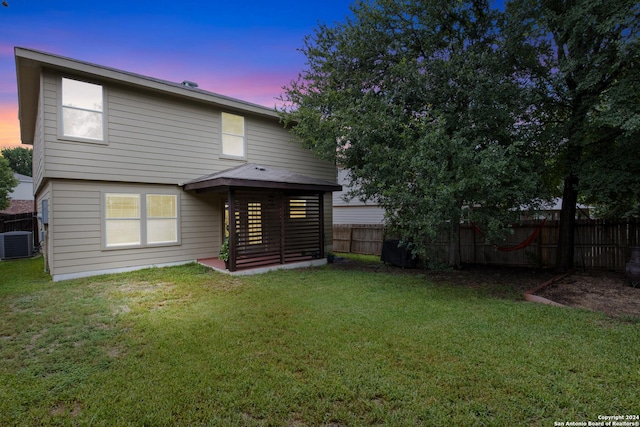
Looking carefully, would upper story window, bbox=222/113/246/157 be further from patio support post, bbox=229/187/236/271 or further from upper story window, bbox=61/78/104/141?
upper story window, bbox=61/78/104/141

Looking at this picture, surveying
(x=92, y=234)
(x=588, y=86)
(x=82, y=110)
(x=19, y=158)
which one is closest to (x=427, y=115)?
(x=588, y=86)

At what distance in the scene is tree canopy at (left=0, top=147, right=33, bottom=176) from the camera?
123 ft

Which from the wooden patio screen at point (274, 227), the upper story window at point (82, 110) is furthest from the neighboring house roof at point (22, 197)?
the wooden patio screen at point (274, 227)

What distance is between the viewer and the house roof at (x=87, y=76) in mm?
6375

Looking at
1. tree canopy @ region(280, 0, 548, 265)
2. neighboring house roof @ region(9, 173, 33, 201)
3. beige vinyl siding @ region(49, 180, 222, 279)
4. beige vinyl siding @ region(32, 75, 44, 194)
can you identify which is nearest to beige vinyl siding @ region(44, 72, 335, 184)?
beige vinyl siding @ region(49, 180, 222, 279)

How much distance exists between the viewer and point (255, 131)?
9.88 meters

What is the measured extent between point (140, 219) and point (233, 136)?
355cm

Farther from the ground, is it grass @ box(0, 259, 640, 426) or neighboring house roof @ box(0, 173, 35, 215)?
neighboring house roof @ box(0, 173, 35, 215)

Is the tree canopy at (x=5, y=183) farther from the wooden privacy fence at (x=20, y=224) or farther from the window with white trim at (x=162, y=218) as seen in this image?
the window with white trim at (x=162, y=218)

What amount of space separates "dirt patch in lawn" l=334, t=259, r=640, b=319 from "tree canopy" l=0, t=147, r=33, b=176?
156 ft

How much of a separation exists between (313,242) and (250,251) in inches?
80.3

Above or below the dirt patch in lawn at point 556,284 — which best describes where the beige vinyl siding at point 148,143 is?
above

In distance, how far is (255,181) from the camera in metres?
7.49

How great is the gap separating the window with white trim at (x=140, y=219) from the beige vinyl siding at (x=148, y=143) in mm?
490
